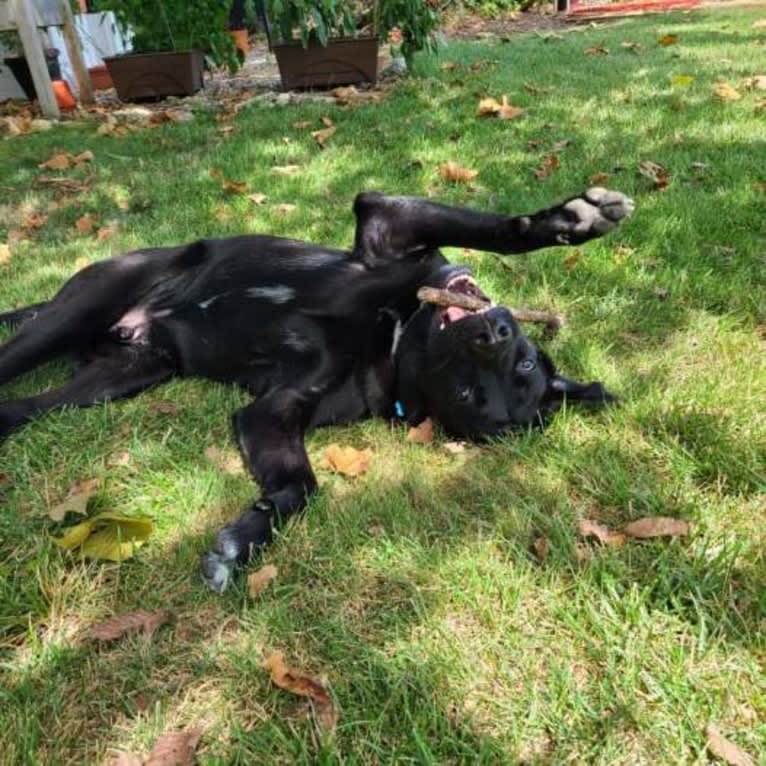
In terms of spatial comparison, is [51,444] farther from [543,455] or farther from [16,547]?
[543,455]

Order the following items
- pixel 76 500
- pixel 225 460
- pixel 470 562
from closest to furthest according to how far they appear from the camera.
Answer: pixel 470 562 < pixel 76 500 < pixel 225 460

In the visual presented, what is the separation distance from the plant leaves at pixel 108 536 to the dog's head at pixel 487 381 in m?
1.08

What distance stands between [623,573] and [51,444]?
1955 mm

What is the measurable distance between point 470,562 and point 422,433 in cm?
76

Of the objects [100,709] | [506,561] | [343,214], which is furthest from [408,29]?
[100,709]

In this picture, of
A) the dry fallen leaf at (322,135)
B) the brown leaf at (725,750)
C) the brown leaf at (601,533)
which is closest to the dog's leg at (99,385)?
the brown leaf at (601,533)

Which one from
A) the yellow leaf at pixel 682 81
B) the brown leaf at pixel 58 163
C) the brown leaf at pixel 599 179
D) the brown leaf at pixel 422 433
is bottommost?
the brown leaf at pixel 422 433

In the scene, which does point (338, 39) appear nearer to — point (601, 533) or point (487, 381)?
point (487, 381)

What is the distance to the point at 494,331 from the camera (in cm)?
250

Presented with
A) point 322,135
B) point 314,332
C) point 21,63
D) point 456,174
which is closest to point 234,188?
point 322,135

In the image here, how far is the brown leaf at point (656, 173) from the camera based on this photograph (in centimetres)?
429

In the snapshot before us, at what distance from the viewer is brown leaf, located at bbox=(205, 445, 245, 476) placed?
2547mm

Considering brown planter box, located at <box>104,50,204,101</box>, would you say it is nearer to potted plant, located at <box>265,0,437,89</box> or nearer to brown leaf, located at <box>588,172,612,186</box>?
potted plant, located at <box>265,0,437,89</box>

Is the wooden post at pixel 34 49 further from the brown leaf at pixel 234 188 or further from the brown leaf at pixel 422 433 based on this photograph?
the brown leaf at pixel 422 433
